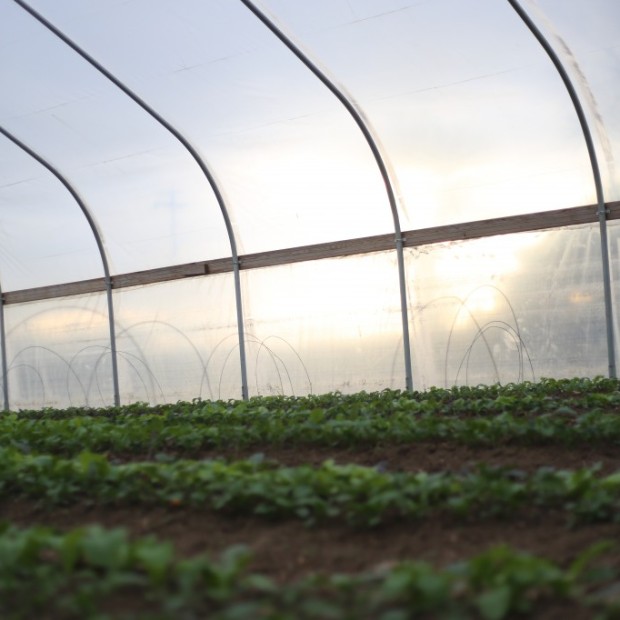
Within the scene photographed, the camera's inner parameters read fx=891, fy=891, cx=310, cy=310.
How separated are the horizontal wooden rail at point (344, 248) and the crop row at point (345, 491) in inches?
251

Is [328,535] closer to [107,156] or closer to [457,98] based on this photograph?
[457,98]

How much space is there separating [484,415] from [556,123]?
4095 millimetres

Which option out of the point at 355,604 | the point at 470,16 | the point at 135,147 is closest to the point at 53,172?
the point at 135,147

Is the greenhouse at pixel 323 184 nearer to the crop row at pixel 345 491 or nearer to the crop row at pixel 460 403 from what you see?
the crop row at pixel 460 403

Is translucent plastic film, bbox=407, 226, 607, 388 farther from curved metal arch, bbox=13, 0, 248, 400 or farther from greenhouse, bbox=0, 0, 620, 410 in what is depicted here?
curved metal arch, bbox=13, 0, 248, 400

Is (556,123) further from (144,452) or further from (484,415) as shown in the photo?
(144,452)

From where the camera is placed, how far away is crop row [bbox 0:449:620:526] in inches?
134

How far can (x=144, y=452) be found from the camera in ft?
19.5

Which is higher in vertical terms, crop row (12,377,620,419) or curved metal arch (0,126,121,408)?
curved metal arch (0,126,121,408)

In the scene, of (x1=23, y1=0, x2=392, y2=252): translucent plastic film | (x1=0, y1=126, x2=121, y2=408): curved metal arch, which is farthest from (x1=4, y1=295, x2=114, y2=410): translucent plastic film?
(x1=23, y1=0, x2=392, y2=252): translucent plastic film

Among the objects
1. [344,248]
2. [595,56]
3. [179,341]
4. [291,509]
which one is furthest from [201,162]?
[291,509]

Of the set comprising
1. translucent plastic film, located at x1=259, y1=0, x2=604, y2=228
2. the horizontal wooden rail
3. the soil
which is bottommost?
the soil

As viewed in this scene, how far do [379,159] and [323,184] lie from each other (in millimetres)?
895

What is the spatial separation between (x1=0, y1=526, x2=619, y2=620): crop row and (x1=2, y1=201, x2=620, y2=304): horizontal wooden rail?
779 centimetres
